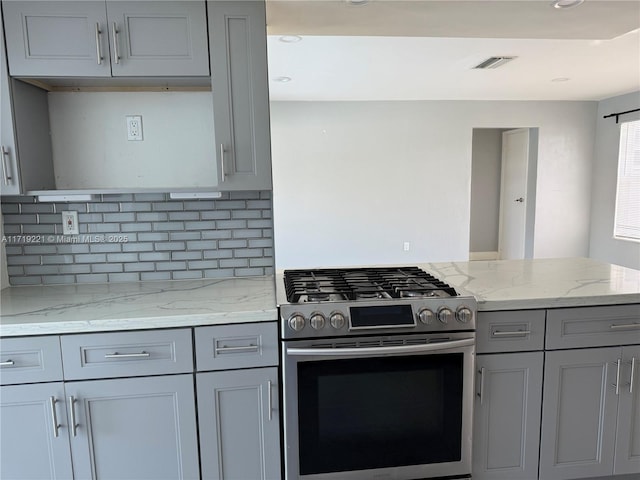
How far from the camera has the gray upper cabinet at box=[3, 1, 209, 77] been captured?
169 cm

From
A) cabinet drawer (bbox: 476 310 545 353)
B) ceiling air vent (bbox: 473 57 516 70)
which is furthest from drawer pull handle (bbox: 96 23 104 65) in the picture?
ceiling air vent (bbox: 473 57 516 70)

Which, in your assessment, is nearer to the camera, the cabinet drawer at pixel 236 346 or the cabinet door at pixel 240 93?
the cabinet drawer at pixel 236 346

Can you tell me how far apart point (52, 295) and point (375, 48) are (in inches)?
115

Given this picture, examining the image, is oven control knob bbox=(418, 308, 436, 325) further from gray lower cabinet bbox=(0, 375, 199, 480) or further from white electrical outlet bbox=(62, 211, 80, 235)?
white electrical outlet bbox=(62, 211, 80, 235)

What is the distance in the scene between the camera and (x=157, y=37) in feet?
5.72

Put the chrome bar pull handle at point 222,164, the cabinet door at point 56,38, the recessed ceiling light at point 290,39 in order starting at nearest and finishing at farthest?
1. the cabinet door at point 56,38
2. the chrome bar pull handle at point 222,164
3. the recessed ceiling light at point 290,39

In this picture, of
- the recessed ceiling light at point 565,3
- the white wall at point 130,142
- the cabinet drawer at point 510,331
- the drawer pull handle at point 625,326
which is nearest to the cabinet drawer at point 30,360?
the white wall at point 130,142

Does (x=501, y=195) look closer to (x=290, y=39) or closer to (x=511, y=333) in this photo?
(x=290, y=39)

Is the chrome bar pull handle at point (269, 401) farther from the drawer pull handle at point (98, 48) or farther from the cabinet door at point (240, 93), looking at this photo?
the drawer pull handle at point (98, 48)

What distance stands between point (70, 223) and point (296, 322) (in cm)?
136

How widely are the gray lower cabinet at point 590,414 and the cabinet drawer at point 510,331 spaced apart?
117 mm

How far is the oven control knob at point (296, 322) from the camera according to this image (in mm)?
1543

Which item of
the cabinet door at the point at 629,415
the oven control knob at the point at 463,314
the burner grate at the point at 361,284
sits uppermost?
the burner grate at the point at 361,284

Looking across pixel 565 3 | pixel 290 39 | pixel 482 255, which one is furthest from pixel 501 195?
pixel 565 3
